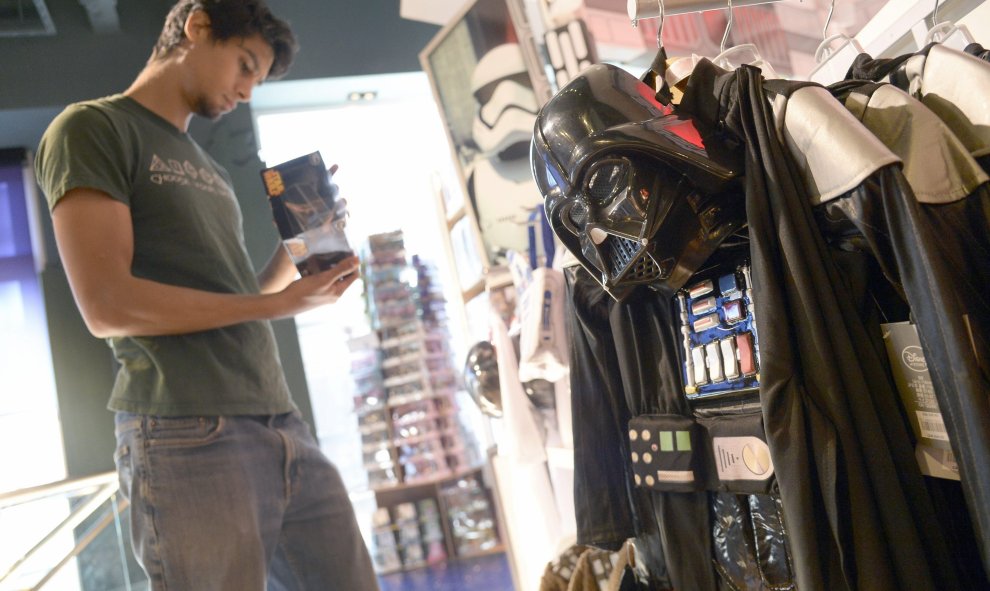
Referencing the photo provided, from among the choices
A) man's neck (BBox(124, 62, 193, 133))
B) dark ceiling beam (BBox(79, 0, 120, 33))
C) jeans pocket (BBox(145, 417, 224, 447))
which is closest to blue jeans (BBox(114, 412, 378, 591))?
jeans pocket (BBox(145, 417, 224, 447))

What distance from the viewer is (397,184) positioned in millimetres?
5117

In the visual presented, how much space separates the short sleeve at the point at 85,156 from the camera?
126cm

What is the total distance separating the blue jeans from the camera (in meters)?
1.18

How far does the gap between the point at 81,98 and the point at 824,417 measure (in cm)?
411

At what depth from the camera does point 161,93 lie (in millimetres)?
1548

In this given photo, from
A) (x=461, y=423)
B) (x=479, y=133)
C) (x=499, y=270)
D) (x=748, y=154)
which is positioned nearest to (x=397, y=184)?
(x=461, y=423)

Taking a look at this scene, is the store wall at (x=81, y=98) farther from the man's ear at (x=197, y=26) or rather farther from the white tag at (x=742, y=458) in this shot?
the white tag at (x=742, y=458)

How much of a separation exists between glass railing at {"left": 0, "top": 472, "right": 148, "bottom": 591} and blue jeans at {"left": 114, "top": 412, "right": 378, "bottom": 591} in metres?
0.86

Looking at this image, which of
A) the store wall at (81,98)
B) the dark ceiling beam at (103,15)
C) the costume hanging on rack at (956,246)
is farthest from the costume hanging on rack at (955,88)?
the dark ceiling beam at (103,15)

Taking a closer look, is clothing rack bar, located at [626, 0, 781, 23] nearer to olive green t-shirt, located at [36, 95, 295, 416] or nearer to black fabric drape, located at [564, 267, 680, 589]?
black fabric drape, located at [564, 267, 680, 589]

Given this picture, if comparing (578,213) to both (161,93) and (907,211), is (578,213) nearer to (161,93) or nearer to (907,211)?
(907,211)

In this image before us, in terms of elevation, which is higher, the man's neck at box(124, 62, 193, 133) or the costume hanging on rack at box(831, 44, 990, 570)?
the man's neck at box(124, 62, 193, 133)

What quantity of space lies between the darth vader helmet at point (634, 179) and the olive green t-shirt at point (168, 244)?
72cm

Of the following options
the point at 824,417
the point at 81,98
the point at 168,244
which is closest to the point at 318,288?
the point at 168,244
